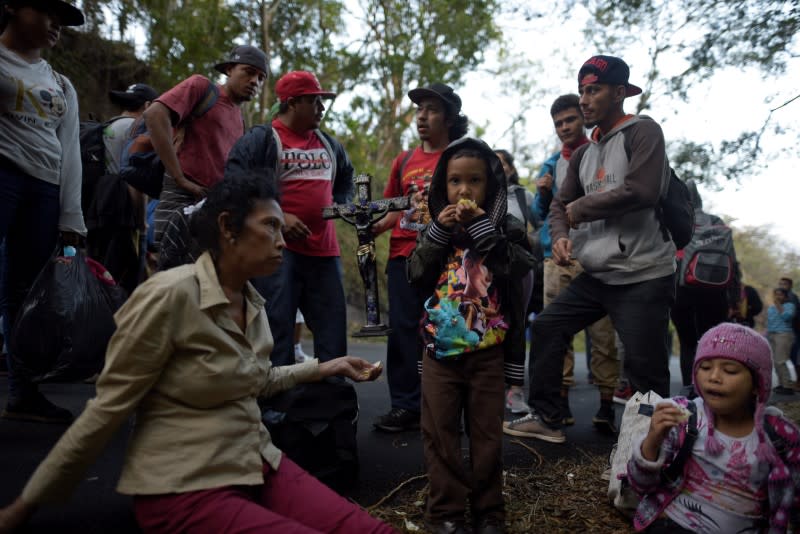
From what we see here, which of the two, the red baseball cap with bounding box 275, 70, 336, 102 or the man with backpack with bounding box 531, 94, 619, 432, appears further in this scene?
the man with backpack with bounding box 531, 94, 619, 432

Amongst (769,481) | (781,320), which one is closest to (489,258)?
(769,481)

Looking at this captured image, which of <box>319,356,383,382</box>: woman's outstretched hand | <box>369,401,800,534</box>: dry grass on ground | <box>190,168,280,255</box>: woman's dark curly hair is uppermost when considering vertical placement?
<box>190,168,280,255</box>: woman's dark curly hair

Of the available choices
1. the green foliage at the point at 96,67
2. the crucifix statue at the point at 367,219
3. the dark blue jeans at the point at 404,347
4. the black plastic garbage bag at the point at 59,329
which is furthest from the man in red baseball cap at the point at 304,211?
the green foliage at the point at 96,67

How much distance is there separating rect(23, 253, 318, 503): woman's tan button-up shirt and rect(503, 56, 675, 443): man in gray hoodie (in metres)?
2.21

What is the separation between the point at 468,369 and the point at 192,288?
1.27 m

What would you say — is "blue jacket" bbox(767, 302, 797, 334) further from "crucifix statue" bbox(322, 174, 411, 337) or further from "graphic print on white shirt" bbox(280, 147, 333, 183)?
"graphic print on white shirt" bbox(280, 147, 333, 183)

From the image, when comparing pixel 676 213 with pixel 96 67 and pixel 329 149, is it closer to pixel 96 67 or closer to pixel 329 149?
pixel 329 149

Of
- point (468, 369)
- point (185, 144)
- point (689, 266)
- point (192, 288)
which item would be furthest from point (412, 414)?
point (689, 266)

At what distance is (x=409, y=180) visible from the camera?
4.34 metres

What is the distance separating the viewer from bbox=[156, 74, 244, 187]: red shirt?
392cm

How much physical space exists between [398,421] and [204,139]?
222cm

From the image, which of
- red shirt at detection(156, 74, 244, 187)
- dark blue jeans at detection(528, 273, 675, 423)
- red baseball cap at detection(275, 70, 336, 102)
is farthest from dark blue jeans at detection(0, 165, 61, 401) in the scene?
dark blue jeans at detection(528, 273, 675, 423)

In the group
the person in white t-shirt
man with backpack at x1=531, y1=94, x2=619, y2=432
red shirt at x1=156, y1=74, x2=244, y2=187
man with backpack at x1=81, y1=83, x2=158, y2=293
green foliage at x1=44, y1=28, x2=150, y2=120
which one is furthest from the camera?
green foliage at x1=44, y1=28, x2=150, y2=120

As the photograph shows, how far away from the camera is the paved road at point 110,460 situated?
2.52 m
